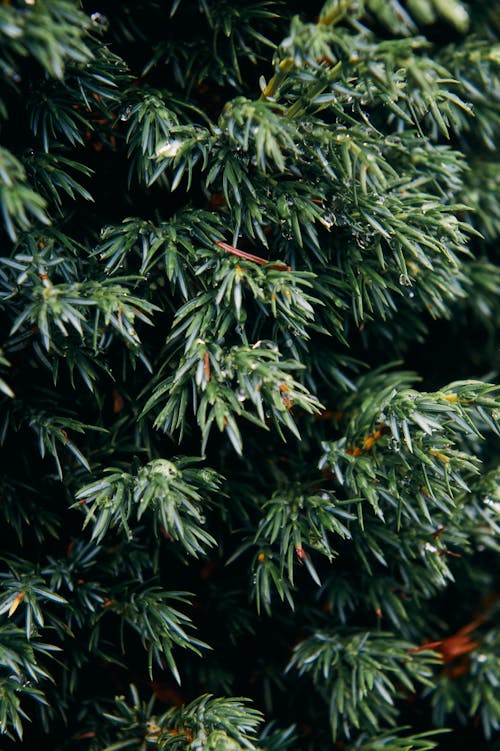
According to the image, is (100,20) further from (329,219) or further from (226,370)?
(226,370)

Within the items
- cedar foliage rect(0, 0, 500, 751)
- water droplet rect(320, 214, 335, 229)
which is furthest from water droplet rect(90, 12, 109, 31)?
water droplet rect(320, 214, 335, 229)

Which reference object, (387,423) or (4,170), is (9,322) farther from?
A: (387,423)

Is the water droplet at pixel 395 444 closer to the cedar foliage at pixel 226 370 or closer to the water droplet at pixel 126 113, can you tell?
the cedar foliage at pixel 226 370

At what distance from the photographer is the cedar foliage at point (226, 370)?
85 cm

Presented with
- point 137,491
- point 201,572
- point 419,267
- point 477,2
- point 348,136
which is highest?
point 477,2

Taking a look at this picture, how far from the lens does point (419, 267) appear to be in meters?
0.99

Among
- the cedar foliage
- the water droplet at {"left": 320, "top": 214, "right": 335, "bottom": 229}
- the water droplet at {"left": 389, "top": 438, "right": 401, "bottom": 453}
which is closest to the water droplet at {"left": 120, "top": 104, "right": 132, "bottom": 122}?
the cedar foliage

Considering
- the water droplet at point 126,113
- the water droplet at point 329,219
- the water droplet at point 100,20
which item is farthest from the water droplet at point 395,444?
the water droplet at point 100,20

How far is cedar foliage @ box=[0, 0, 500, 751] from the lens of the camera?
848 mm

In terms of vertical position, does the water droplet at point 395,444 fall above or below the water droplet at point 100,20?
below

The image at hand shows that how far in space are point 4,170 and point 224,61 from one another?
1.53 feet

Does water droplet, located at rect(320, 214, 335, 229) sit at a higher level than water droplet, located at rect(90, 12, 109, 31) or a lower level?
lower

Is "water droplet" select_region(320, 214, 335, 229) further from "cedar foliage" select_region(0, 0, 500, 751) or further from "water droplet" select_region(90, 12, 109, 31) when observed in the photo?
"water droplet" select_region(90, 12, 109, 31)

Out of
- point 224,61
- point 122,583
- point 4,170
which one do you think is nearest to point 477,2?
point 224,61
